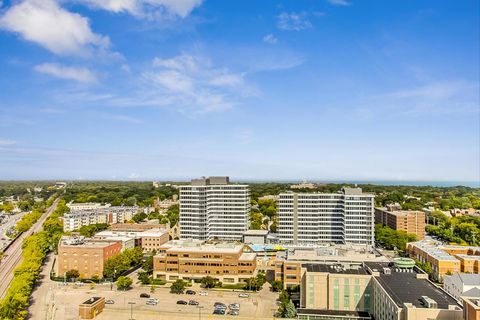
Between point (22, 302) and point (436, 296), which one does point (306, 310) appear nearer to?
point (436, 296)

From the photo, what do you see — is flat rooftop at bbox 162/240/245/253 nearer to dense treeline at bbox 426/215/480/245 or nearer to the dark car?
the dark car

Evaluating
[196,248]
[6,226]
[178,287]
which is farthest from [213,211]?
[6,226]

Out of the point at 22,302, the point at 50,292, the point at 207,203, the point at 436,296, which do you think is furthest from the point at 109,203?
the point at 436,296

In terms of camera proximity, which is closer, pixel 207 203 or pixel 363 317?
pixel 363 317

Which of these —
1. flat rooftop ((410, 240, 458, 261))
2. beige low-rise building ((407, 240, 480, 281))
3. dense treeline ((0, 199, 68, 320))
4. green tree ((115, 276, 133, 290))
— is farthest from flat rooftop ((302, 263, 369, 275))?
dense treeline ((0, 199, 68, 320))

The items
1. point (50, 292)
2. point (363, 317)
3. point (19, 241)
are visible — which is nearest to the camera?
point (363, 317)

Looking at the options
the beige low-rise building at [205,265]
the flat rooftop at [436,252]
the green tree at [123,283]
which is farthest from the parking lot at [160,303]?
the flat rooftop at [436,252]

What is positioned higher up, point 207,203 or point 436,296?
point 207,203
